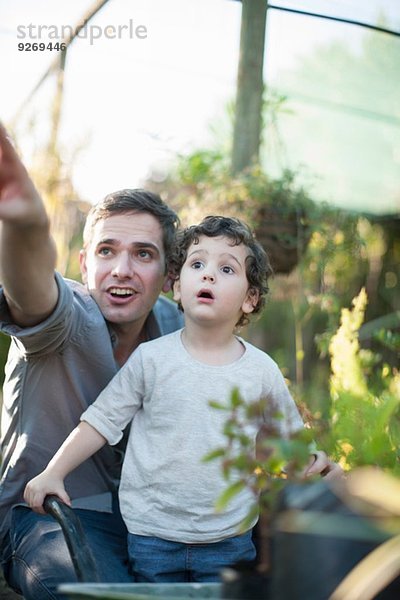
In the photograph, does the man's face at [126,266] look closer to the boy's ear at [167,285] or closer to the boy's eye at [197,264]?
the boy's ear at [167,285]

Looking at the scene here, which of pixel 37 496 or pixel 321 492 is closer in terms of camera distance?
pixel 321 492

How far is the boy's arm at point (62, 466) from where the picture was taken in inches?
76.1

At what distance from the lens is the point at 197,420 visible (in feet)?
6.91

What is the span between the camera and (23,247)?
1.75 meters

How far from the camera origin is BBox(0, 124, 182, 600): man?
1860 mm

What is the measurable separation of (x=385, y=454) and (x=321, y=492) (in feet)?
3.77

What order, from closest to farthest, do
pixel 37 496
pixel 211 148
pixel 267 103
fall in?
pixel 37 496 → pixel 267 103 → pixel 211 148

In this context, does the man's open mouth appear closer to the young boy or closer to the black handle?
the young boy

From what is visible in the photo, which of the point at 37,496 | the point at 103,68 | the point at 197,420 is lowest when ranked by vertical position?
the point at 37,496

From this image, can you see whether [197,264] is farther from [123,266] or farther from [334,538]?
[334,538]

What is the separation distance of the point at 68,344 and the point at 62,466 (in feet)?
1.26

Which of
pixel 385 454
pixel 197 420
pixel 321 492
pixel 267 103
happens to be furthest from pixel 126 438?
pixel 267 103

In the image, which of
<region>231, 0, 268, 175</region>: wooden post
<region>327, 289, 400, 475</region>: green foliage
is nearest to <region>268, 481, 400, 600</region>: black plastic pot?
<region>327, 289, 400, 475</region>: green foliage

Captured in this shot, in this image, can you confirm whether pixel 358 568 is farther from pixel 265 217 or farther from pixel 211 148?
pixel 211 148
